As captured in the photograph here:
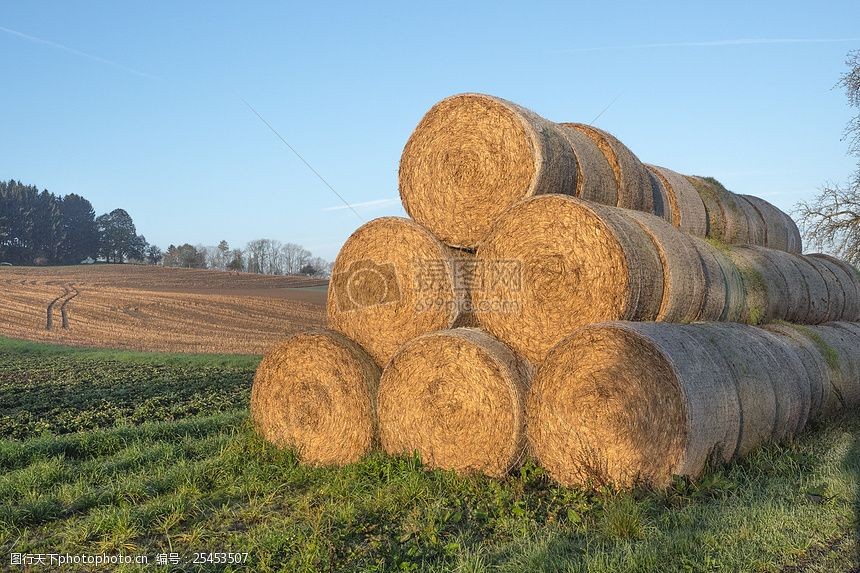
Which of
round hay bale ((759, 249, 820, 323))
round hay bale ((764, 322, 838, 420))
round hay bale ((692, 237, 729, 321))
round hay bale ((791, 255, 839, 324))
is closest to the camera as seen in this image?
round hay bale ((692, 237, 729, 321))

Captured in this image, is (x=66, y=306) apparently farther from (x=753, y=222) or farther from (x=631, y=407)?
(x=631, y=407)

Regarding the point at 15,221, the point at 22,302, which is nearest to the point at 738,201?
the point at 22,302

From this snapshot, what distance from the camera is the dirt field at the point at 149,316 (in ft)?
77.6

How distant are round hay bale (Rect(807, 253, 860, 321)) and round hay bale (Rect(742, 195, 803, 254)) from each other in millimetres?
393

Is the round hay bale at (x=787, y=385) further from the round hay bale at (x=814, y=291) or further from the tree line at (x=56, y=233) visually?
the tree line at (x=56, y=233)

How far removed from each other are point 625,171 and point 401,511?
4.54m

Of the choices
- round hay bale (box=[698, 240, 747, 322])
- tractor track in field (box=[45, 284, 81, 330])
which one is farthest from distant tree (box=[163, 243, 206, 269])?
round hay bale (box=[698, 240, 747, 322])

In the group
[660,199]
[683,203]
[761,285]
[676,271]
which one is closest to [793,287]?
[761,285]

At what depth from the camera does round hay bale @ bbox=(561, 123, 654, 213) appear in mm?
7508

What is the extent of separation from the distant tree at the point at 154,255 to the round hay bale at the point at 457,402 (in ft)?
230

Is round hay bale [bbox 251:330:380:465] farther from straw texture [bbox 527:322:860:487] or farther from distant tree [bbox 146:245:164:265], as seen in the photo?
distant tree [bbox 146:245:164:265]

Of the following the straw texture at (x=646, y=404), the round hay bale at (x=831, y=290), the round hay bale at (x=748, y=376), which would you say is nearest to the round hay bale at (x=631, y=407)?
the straw texture at (x=646, y=404)

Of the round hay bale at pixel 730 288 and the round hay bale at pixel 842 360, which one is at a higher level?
the round hay bale at pixel 730 288

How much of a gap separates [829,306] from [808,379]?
3089 mm
